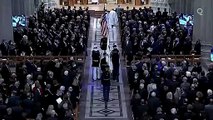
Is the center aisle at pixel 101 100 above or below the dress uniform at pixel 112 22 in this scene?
below

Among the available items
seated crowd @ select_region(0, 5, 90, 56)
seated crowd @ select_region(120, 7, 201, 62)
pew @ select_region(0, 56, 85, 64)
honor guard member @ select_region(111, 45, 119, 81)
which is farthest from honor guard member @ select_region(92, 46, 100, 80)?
seated crowd @ select_region(120, 7, 201, 62)

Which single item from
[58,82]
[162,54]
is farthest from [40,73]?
[162,54]

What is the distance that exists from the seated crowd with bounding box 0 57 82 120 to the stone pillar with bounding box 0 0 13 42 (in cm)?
860

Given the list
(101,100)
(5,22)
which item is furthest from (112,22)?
(101,100)

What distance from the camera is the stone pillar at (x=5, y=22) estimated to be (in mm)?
32844

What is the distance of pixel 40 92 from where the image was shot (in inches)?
799

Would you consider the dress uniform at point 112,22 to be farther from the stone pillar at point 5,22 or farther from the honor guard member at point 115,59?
the honor guard member at point 115,59

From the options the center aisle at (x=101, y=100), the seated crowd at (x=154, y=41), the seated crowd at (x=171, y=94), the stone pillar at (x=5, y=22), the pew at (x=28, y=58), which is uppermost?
the stone pillar at (x=5, y=22)

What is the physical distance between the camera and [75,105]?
21703 millimetres

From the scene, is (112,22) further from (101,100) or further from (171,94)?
(171,94)

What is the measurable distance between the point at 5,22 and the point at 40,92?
1354 centimetres

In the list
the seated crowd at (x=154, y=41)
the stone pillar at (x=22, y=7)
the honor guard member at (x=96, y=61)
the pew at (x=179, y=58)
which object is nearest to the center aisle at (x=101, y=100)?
the honor guard member at (x=96, y=61)

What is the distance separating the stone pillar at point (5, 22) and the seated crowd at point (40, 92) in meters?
8.60

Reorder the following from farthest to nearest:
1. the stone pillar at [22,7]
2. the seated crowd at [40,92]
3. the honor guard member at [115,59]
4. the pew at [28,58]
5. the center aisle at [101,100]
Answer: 1. the stone pillar at [22,7]
2. the pew at [28,58]
3. the honor guard member at [115,59]
4. the center aisle at [101,100]
5. the seated crowd at [40,92]
